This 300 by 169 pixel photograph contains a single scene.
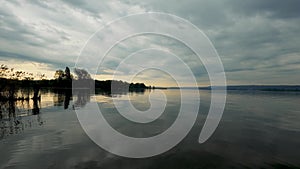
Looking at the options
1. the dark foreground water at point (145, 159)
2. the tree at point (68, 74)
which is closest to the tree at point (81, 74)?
the tree at point (68, 74)

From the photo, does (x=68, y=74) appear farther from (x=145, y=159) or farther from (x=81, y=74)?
(x=145, y=159)

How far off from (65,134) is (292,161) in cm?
1876

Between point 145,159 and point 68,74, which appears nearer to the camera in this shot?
point 145,159

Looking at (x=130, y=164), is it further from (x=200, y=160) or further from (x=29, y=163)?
(x=29, y=163)

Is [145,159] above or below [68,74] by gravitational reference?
below

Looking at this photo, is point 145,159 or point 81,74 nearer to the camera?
point 145,159

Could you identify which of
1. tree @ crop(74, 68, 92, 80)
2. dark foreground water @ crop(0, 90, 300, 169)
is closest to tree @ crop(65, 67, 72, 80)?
tree @ crop(74, 68, 92, 80)

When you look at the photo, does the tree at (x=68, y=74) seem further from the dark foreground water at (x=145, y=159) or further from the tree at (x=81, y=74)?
the dark foreground water at (x=145, y=159)

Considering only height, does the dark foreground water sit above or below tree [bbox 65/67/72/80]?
below

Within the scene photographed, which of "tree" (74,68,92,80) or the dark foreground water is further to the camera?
"tree" (74,68,92,80)

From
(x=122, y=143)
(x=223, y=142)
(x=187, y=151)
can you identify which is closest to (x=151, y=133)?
(x=122, y=143)

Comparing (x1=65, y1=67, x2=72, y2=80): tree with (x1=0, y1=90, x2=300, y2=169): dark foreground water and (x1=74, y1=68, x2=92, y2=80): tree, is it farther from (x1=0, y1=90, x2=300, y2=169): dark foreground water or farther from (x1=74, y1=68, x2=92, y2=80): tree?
(x1=0, y1=90, x2=300, y2=169): dark foreground water

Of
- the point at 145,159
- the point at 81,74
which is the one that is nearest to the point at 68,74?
the point at 81,74

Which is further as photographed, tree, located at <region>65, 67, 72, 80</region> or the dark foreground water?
tree, located at <region>65, 67, 72, 80</region>
